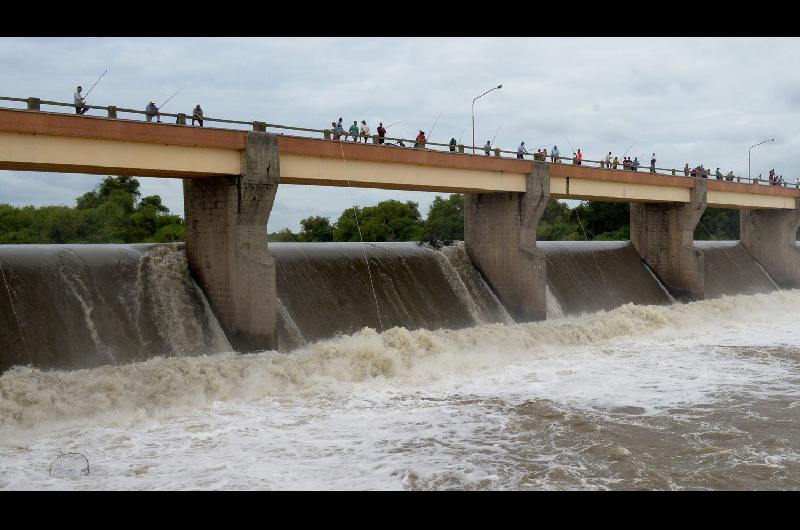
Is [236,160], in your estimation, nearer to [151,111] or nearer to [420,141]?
[151,111]

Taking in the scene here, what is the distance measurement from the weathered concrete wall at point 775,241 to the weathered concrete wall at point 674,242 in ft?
36.9

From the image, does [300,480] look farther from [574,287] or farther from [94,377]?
[574,287]

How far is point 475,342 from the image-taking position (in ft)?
78.4

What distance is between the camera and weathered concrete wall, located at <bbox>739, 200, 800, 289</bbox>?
48.3 m

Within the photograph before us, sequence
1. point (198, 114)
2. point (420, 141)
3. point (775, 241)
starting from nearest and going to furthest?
point (198, 114)
point (420, 141)
point (775, 241)

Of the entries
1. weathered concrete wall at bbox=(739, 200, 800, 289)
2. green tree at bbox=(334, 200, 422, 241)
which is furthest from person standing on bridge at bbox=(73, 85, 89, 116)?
green tree at bbox=(334, 200, 422, 241)

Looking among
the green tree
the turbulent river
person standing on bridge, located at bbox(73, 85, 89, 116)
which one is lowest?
the turbulent river

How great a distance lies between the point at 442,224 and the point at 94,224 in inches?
1419

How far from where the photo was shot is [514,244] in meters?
29.4

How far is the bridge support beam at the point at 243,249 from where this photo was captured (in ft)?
66.7

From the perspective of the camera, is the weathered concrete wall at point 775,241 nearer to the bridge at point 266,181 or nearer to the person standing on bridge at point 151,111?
the bridge at point 266,181

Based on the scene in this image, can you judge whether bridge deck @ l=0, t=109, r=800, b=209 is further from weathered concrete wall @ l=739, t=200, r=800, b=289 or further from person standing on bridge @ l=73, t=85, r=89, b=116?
weathered concrete wall @ l=739, t=200, r=800, b=289

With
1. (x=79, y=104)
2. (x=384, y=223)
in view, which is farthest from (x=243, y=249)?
(x=384, y=223)

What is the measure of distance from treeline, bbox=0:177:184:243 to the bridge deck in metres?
28.3
